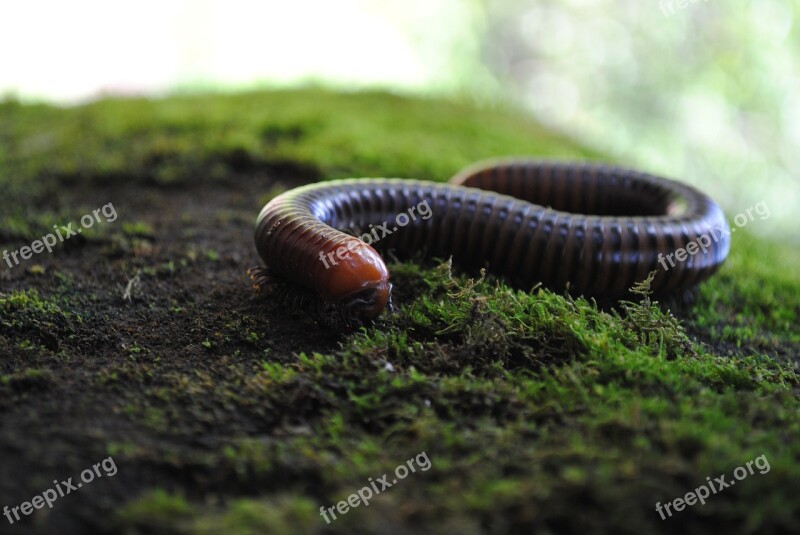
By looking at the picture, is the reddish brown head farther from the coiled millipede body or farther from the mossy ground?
the mossy ground

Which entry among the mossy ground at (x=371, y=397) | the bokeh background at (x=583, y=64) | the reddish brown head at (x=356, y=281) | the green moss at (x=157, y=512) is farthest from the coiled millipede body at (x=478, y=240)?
the bokeh background at (x=583, y=64)

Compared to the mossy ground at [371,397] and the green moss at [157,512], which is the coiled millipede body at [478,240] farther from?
the green moss at [157,512]

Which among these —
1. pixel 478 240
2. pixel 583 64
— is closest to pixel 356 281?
pixel 478 240

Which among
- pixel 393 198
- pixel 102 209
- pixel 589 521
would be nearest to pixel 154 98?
pixel 102 209

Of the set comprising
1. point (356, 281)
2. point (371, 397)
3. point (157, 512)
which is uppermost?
point (356, 281)

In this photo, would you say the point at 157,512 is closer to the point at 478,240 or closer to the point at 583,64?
the point at 478,240

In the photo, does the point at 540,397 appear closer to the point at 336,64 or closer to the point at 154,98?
the point at 154,98

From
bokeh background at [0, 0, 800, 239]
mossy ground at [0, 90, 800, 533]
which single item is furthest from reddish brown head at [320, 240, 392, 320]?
bokeh background at [0, 0, 800, 239]
